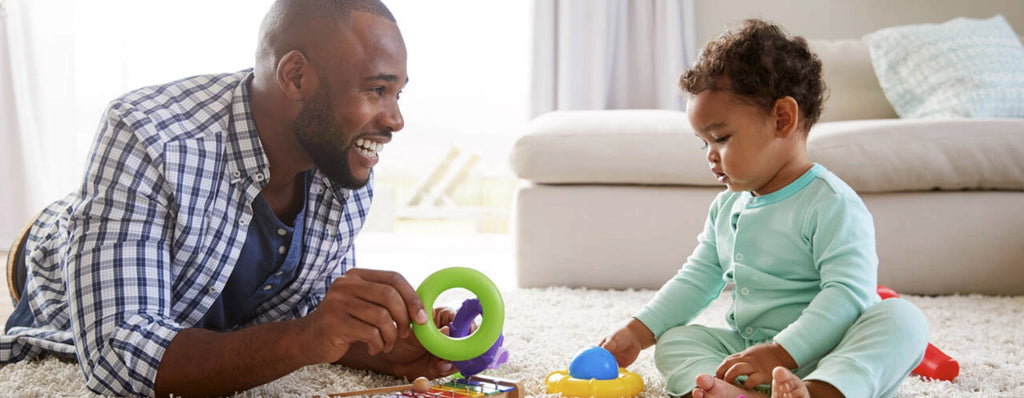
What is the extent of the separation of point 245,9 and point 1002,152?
2.78 meters

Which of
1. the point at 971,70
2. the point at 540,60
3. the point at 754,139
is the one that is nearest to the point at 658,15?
the point at 540,60

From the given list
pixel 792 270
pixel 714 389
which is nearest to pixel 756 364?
pixel 714 389

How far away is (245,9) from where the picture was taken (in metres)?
3.71

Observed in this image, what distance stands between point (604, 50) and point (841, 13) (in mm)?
970

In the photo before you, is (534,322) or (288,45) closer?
(288,45)

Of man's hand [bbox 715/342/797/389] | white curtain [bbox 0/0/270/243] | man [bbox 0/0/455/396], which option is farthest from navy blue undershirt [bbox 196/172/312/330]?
white curtain [bbox 0/0/270/243]

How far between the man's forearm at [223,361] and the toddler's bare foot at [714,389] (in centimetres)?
47

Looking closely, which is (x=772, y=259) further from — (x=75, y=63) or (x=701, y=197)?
(x=75, y=63)

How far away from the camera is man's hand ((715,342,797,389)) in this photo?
1153 millimetres

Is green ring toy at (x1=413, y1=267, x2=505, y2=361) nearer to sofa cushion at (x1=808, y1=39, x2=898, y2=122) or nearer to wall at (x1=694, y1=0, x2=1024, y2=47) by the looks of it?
sofa cushion at (x1=808, y1=39, x2=898, y2=122)

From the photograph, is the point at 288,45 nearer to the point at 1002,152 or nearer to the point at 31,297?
the point at 31,297

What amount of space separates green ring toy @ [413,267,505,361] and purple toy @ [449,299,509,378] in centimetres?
6

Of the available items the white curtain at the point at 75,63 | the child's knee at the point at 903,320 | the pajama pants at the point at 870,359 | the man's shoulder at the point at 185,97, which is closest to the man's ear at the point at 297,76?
the man's shoulder at the point at 185,97

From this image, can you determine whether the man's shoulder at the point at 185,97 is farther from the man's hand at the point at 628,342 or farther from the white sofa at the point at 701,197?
the white sofa at the point at 701,197
